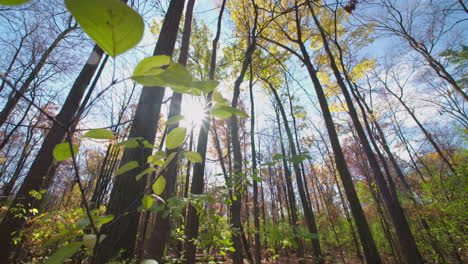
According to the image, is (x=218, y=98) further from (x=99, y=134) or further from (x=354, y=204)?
(x=354, y=204)

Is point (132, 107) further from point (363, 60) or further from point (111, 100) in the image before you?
point (363, 60)

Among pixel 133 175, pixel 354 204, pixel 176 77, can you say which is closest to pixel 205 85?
pixel 176 77

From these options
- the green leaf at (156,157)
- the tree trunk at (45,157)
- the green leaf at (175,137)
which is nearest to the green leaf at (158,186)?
the green leaf at (156,157)

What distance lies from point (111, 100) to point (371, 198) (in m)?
13.3

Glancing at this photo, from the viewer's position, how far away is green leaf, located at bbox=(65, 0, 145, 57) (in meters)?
0.28

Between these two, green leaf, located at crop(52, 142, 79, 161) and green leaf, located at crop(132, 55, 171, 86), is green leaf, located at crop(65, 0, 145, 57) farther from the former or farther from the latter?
green leaf, located at crop(52, 142, 79, 161)

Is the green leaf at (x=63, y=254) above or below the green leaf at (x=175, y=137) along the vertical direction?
below

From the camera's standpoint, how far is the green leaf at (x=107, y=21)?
28cm

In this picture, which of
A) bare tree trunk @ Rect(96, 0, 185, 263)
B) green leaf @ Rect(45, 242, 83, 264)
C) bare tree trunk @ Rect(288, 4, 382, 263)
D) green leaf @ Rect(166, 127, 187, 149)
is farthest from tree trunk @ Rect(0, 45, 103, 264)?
bare tree trunk @ Rect(288, 4, 382, 263)

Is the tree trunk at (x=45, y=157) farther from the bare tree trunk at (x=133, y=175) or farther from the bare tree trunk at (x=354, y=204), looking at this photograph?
the bare tree trunk at (x=354, y=204)

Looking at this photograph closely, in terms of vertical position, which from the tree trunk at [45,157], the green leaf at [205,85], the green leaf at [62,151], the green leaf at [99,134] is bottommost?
the green leaf at [62,151]

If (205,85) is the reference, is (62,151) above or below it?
below

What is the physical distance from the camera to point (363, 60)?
26.0 feet

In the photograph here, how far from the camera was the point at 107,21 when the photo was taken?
0.94 feet
